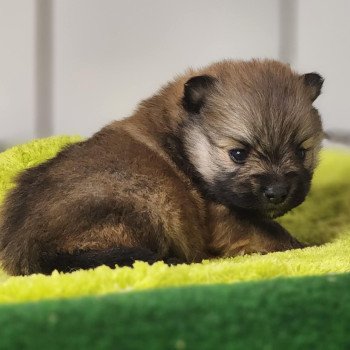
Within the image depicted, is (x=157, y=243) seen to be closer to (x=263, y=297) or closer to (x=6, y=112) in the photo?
(x=263, y=297)

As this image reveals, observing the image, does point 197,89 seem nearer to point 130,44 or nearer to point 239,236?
point 239,236

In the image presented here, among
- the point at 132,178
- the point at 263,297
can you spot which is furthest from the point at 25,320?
the point at 132,178

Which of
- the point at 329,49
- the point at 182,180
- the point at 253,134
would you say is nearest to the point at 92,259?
the point at 182,180

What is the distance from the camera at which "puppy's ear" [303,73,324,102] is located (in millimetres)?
2037

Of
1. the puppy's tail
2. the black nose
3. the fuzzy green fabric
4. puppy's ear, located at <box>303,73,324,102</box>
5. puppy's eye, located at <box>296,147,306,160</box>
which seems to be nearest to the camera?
the fuzzy green fabric

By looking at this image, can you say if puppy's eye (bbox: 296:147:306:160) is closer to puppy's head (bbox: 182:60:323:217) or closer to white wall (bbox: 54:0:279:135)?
puppy's head (bbox: 182:60:323:217)

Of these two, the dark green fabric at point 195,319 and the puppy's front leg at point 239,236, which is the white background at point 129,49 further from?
the dark green fabric at point 195,319

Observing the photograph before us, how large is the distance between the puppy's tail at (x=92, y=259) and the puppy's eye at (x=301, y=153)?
59 centimetres

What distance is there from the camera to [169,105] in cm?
208

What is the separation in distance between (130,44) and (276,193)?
1842 mm

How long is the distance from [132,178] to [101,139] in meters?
0.24

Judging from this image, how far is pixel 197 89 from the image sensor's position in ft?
6.37

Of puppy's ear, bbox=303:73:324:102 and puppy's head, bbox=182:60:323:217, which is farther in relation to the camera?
puppy's ear, bbox=303:73:324:102

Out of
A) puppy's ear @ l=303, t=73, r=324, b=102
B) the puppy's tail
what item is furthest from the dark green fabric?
puppy's ear @ l=303, t=73, r=324, b=102
